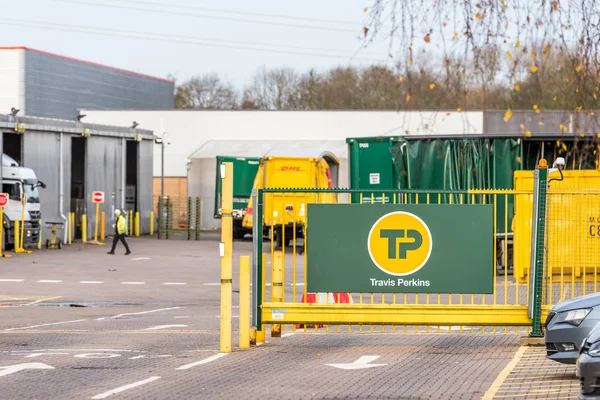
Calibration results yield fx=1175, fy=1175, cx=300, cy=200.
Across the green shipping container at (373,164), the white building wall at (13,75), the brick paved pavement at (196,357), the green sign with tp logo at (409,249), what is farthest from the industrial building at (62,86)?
the green sign with tp logo at (409,249)

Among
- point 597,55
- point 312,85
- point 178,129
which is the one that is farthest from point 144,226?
point 597,55

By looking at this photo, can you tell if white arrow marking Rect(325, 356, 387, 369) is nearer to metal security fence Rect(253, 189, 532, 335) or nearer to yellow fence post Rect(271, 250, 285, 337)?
metal security fence Rect(253, 189, 532, 335)

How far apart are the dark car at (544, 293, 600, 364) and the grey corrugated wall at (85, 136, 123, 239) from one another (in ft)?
132

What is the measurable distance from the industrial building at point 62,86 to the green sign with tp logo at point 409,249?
2071 inches

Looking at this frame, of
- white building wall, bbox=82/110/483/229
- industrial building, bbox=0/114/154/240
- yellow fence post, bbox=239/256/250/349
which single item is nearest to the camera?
yellow fence post, bbox=239/256/250/349

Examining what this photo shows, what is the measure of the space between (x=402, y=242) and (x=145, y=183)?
4407cm

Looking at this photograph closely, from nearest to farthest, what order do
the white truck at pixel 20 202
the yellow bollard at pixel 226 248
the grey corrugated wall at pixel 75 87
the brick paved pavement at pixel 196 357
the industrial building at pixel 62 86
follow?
the brick paved pavement at pixel 196 357
the yellow bollard at pixel 226 248
the white truck at pixel 20 202
the industrial building at pixel 62 86
the grey corrugated wall at pixel 75 87

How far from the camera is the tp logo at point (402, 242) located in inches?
532

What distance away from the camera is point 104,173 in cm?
5203

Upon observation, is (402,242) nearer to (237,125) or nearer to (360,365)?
(360,365)

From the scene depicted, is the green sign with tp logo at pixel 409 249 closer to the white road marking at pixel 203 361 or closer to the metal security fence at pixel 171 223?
the white road marking at pixel 203 361

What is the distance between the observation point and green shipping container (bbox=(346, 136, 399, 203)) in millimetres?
32500

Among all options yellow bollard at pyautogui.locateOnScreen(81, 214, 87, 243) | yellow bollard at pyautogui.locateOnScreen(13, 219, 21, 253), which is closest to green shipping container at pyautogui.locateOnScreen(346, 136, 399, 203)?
yellow bollard at pyautogui.locateOnScreen(13, 219, 21, 253)

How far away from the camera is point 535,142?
3225 centimetres
